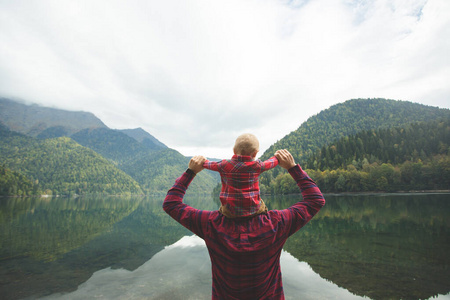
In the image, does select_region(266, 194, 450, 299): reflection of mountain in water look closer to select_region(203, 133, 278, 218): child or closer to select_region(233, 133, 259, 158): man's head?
select_region(203, 133, 278, 218): child

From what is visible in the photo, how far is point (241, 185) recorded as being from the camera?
2062 millimetres

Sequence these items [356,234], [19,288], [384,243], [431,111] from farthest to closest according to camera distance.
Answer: [431,111] < [356,234] < [384,243] < [19,288]

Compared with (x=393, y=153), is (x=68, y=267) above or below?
below

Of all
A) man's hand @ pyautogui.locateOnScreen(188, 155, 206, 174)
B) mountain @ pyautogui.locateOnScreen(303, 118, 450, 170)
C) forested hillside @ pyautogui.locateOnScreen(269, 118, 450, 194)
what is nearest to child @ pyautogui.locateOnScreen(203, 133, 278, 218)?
man's hand @ pyautogui.locateOnScreen(188, 155, 206, 174)

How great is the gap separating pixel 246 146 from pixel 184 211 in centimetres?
96

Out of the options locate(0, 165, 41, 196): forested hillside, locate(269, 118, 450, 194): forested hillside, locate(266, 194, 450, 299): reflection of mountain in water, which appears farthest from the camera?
locate(0, 165, 41, 196): forested hillside

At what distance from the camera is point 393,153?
102 metres

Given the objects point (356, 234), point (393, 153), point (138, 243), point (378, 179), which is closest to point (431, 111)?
point (393, 153)

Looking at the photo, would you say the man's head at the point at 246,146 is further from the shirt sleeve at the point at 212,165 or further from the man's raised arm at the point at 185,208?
the man's raised arm at the point at 185,208

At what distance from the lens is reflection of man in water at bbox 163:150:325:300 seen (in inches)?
76.3

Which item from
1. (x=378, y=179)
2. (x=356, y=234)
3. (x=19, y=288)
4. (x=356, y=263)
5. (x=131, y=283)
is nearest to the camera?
(x=19, y=288)

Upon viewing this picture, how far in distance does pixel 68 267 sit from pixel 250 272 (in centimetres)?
1503

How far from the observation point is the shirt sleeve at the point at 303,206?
83.8 inches

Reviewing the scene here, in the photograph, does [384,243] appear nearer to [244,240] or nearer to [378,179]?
[244,240]
